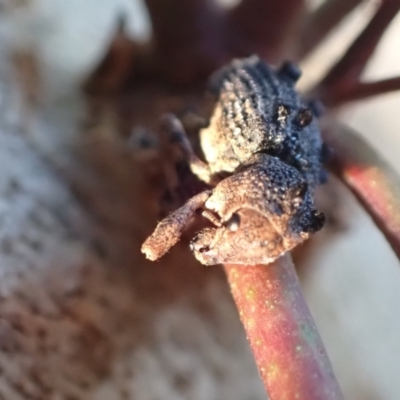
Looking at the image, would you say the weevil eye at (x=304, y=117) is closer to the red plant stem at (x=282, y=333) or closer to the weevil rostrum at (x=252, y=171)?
the weevil rostrum at (x=252, y=171)

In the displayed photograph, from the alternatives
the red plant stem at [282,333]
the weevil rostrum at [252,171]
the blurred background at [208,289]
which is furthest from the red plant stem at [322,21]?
the red plant stem at [282,333]

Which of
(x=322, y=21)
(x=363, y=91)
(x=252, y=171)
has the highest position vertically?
(x=322, y=21)

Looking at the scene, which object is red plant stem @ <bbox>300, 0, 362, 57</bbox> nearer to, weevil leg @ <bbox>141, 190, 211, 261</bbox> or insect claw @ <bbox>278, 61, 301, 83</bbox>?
insect claw @ <bbox>278, 61, 301, 83</bbox>

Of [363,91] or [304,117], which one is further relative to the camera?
[363,91]

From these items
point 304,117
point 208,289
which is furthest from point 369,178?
point 208,289

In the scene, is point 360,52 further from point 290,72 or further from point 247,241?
point 247,241

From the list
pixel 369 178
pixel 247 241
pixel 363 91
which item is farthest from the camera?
pixel 363 91

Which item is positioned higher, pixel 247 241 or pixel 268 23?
pixel 268 23
